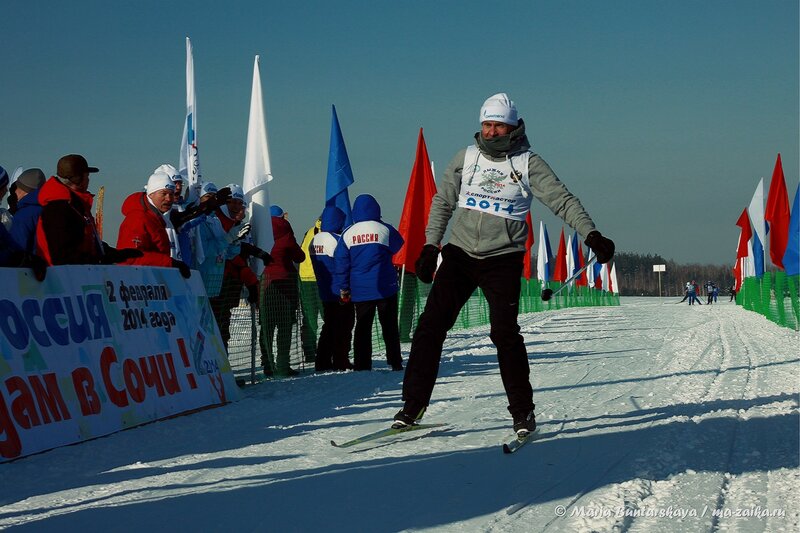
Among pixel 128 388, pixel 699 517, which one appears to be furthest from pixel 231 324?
pixel 699 517

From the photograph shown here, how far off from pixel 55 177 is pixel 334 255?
4800 mm

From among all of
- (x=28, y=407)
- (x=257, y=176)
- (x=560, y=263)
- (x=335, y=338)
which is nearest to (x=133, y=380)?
(x=28, y=407)

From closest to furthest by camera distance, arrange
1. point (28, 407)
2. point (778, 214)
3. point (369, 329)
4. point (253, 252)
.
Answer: point (28, 407) → point (253, 252) → point (369, 329) → point (778, 214)

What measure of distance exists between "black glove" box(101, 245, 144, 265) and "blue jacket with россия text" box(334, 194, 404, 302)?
377 cm

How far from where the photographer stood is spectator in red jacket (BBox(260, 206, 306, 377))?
10.8 meters

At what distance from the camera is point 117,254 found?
730 cm

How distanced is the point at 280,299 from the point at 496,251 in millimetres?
5680

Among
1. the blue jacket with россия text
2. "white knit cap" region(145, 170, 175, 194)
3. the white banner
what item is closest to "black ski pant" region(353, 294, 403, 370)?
the blue jacket with россия text

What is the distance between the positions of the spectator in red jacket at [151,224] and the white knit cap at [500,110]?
10.9 feet

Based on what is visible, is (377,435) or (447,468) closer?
(447,468)

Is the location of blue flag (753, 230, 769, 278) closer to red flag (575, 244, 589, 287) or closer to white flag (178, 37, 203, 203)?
red flag (575, 244, 589, 287)

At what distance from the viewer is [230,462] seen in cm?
543

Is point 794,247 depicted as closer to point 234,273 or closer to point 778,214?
point 778,214

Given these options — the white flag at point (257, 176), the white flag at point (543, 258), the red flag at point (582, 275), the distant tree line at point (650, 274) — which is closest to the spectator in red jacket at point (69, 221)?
the white flag at point (257, 176)
